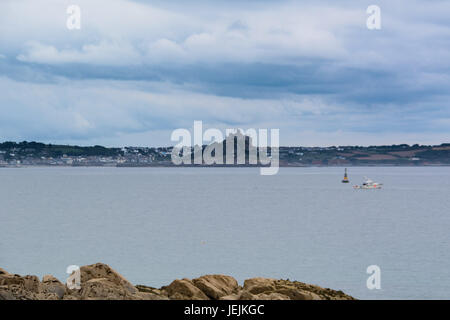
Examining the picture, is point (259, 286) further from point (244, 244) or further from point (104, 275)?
point (244, 244)

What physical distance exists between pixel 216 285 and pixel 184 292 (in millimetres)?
1529

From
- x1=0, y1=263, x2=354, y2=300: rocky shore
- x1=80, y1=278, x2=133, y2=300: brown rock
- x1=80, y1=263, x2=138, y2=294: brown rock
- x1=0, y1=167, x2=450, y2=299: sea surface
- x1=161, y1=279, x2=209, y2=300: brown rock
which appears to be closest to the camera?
x1=80, y1=278, x2=133, y2=300: brown rock

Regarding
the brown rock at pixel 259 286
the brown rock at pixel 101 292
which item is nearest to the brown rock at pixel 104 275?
the brown rock at pixel 101 292

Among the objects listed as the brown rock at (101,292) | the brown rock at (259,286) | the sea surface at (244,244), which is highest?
the brown rock at (101,292)

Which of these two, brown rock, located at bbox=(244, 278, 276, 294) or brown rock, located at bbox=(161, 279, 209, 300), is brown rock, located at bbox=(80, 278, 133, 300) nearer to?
brown rock, located at bbox=(161, 279, 209, 300)

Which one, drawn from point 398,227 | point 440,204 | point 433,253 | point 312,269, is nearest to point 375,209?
point 440,204

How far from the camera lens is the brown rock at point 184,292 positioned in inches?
680

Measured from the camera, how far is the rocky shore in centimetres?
1573

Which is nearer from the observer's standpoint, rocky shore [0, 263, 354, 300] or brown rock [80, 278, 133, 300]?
brown rock [80, 278, 133, 300]

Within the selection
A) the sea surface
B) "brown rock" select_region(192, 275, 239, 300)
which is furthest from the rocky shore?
the sea surface

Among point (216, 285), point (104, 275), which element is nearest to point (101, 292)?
point (104, 275)

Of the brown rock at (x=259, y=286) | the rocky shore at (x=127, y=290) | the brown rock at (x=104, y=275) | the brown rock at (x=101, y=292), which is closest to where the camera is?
the brown rock at (x=101, y=292)

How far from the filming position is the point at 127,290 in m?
17.0

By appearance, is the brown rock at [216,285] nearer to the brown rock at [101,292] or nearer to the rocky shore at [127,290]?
the rocky shore at [127,290]
